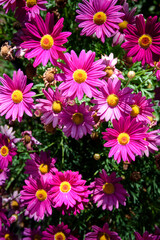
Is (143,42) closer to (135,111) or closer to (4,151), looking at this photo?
Answer: (135,111)

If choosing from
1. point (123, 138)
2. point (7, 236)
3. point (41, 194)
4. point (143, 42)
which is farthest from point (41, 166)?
point (143, 42)

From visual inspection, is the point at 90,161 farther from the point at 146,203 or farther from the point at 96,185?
the point at 146,203

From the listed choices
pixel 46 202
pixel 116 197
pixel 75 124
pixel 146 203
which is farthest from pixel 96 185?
pixel 146 203

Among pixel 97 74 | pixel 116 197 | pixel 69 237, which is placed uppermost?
pixel 97 74

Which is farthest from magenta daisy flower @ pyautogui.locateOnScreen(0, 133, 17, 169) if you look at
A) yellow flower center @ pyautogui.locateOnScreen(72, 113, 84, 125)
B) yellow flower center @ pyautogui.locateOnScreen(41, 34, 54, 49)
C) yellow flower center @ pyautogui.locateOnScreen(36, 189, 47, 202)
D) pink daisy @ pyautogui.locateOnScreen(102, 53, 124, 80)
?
pink daisy @ pyautogui.locateOnScreen(102, 53, 124, 80)

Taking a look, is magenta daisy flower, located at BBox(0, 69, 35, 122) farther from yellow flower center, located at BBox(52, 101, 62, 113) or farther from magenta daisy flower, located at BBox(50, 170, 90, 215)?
magenta daisy flower, located at BBox(50, 170, 90, 215)

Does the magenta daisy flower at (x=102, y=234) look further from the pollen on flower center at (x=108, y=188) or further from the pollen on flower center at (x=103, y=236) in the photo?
the pollen on flower center at (x=108, y=188)
